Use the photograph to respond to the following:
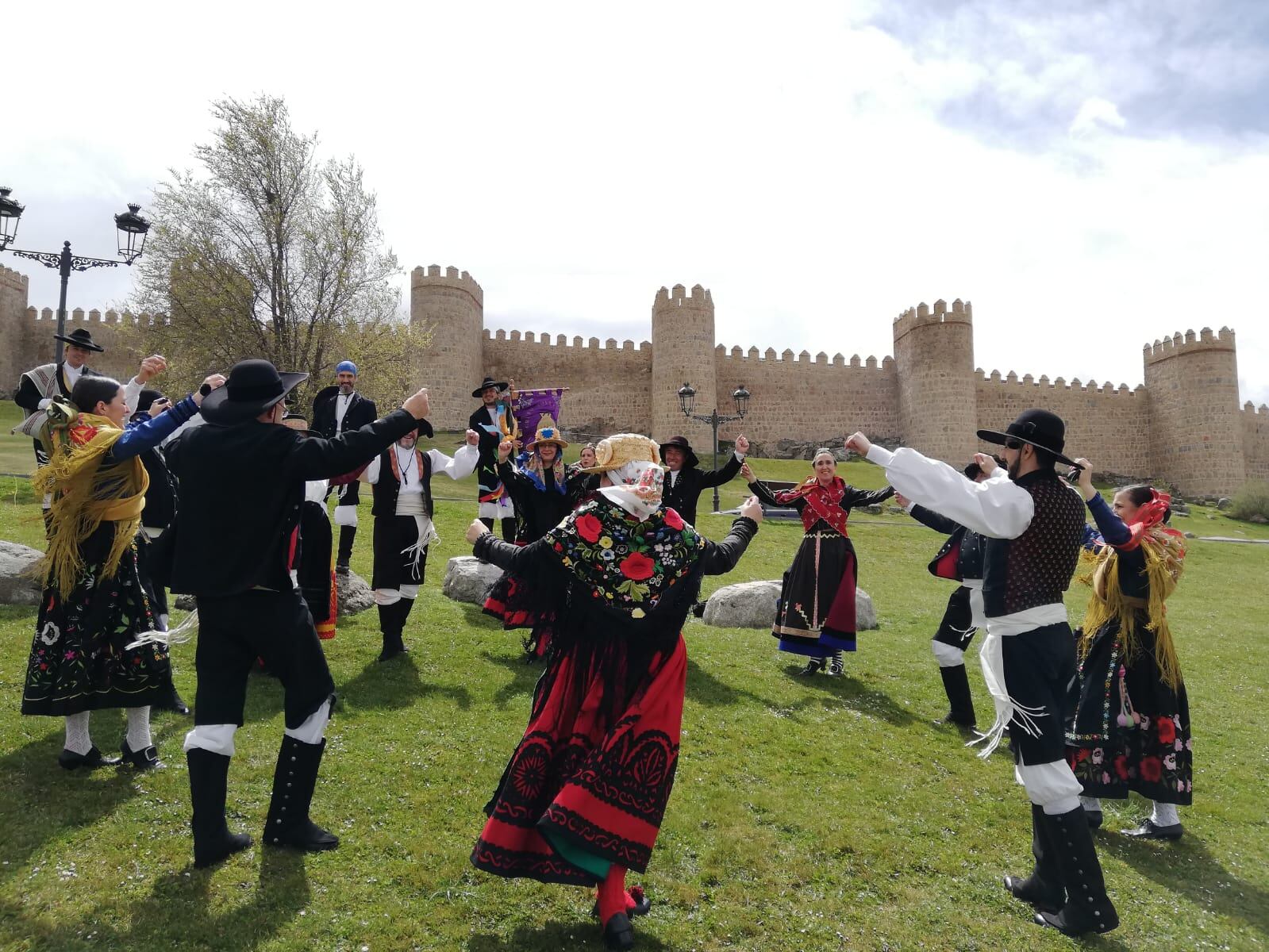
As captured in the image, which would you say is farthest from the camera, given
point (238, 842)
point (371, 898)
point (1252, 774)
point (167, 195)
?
point (167, 195)

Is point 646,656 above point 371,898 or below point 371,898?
above

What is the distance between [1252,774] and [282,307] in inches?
854

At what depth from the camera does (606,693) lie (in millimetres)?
3350

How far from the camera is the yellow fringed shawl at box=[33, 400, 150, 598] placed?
4066 millimetres

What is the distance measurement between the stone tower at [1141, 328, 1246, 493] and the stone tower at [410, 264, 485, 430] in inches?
1593

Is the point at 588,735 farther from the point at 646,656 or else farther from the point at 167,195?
the point at 167,195

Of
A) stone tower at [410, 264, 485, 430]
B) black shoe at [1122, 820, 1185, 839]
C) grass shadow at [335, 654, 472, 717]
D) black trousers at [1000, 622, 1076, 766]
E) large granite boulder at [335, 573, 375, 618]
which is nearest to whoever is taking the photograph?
black trousers at [1000, 622, 1076, 766]

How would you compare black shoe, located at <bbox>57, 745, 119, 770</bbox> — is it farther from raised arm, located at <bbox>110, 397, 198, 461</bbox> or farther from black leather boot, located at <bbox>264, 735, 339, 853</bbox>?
raised arm, located at <bbox>110, 397, 198, 461</bbox>

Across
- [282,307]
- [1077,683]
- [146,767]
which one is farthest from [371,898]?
[282,307]

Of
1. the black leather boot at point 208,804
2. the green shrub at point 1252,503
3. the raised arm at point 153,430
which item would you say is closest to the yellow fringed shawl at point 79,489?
the raised arm at point 153,430

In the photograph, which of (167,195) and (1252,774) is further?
(167,195)

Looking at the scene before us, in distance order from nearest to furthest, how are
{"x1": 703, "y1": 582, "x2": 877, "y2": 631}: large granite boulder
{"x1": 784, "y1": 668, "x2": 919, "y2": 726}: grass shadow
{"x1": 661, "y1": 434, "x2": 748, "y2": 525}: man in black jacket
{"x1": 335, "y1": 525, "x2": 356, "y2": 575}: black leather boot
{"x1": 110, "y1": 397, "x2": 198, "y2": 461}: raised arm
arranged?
{"x1": 110, "y1": 397, "x2": 198, "y2": 461}: raised arm → {"x1": 784, "y1": 668, "x2": 919, "y2": 726}: grass shadow → {"x1": 661, "y1": 434, "x2": 748, "y2": 525}: man in black jacket → {"x1": 335, "y1": 525, "x2": 356, "y2": 575}: black leather boot → {"x1": 703, "y1": 582, "x2": 877, "y2": 631}: large granite boulder

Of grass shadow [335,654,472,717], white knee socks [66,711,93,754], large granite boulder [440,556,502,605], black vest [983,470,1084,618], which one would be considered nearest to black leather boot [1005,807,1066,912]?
black vest [983,470,1084,618]

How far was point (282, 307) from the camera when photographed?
67.6ft
